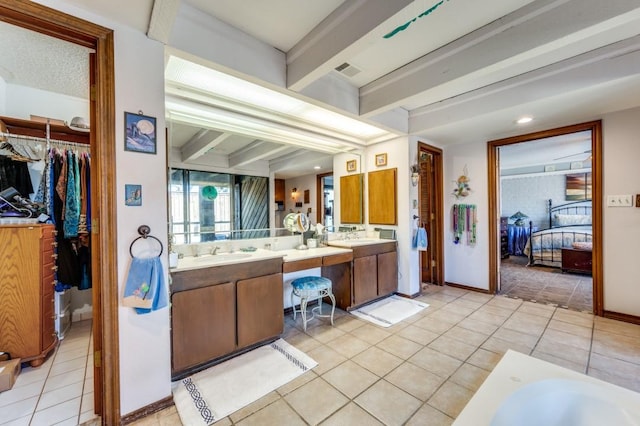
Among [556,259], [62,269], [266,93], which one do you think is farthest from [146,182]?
[556,259]

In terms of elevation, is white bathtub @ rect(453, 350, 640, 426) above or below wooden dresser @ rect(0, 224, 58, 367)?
below

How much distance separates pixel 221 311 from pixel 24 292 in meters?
1.53

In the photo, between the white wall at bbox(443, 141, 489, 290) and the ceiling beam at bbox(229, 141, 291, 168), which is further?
the white wall at bbox(443, 141, 489, 290)

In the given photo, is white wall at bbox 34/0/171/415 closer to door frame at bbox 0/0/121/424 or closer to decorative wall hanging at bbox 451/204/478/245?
door frame at bbox 0/0/121/424

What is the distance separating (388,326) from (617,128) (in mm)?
3410

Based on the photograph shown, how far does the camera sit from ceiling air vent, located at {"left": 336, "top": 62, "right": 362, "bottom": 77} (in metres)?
2.51

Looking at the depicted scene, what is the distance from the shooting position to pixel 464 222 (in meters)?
4.10

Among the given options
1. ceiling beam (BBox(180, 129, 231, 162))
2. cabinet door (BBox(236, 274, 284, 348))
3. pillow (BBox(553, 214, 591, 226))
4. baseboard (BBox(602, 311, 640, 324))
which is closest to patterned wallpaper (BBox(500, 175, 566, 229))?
pillow (BBox(553, 214, 591, 226))

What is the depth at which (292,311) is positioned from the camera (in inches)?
126

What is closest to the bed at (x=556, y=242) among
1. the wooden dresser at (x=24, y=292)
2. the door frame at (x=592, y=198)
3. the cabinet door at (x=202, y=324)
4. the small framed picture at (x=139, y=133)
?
the door frame at (x=592, y=198)

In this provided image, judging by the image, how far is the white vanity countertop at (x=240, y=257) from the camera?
2016mm

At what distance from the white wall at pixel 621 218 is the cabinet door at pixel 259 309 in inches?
149

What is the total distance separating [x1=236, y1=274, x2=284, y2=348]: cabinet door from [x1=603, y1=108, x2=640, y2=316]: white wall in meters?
3.77

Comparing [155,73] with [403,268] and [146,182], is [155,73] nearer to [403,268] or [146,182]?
[146,182]
